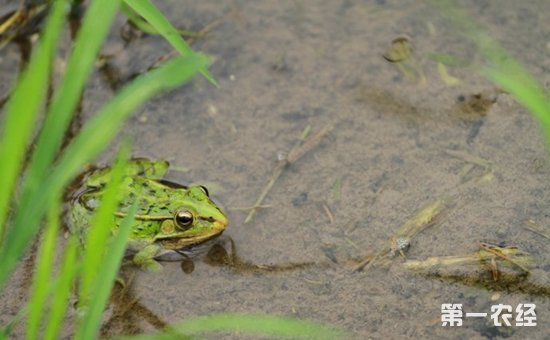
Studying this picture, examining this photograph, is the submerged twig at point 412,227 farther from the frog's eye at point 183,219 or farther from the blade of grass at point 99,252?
the blade of grass at point 99,252

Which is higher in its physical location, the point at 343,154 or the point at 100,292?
the point at 100,292

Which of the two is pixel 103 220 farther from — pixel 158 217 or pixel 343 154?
pixel 343 154

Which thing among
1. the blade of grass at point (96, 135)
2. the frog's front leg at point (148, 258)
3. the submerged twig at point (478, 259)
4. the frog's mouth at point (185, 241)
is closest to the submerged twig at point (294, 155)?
the frog's mouth at point (185, 241)

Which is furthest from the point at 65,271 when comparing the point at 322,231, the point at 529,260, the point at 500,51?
the point at 500,51

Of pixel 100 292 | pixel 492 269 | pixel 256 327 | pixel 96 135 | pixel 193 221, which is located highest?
pixel 96 135

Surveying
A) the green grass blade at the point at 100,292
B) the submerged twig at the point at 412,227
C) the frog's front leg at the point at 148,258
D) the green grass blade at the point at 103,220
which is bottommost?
the submerged twig at the point at 412,227

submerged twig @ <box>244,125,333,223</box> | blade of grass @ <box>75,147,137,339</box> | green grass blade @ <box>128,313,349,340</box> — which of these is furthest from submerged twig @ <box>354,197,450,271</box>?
blade of grass @ <box>75,147,137,339</box>

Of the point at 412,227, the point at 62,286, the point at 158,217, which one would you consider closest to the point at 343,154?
the point at 412,227

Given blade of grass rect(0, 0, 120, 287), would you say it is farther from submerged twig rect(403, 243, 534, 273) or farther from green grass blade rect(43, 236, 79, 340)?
submerged twig rect(403, 243, 534, 273)
